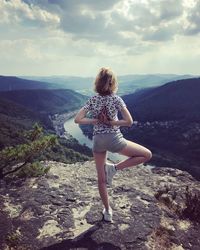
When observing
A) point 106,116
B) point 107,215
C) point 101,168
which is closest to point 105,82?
point 106,116

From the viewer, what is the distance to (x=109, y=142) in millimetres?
6070

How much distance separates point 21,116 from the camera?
178250 mm

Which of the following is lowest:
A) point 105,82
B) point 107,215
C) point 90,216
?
point 90,216

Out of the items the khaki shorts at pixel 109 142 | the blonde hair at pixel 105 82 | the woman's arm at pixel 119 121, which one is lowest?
the khaki shorts at pixel 109 142

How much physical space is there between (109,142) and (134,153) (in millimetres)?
571

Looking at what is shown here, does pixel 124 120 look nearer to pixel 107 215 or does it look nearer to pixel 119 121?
pixel 119 121

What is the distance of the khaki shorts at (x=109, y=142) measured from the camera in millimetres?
6059

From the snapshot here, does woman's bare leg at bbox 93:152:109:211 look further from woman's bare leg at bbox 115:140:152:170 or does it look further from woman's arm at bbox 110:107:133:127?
woman's arm at bbox 110:107:133:127

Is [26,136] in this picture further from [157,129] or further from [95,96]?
[157,129]

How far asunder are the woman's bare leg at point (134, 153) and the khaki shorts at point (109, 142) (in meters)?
0.13

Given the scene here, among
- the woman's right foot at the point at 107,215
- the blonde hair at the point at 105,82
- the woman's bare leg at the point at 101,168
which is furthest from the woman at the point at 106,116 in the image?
the woman's right foot at the point at 107,215

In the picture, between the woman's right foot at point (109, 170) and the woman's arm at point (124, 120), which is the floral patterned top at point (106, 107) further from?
the woman's right foot at point (109, 170)

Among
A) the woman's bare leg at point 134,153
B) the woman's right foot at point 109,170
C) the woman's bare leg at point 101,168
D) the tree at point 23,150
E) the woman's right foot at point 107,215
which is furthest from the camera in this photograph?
the tree at point 23,150

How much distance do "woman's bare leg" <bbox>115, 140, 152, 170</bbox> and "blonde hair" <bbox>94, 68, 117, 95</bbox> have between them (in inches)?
40.6
